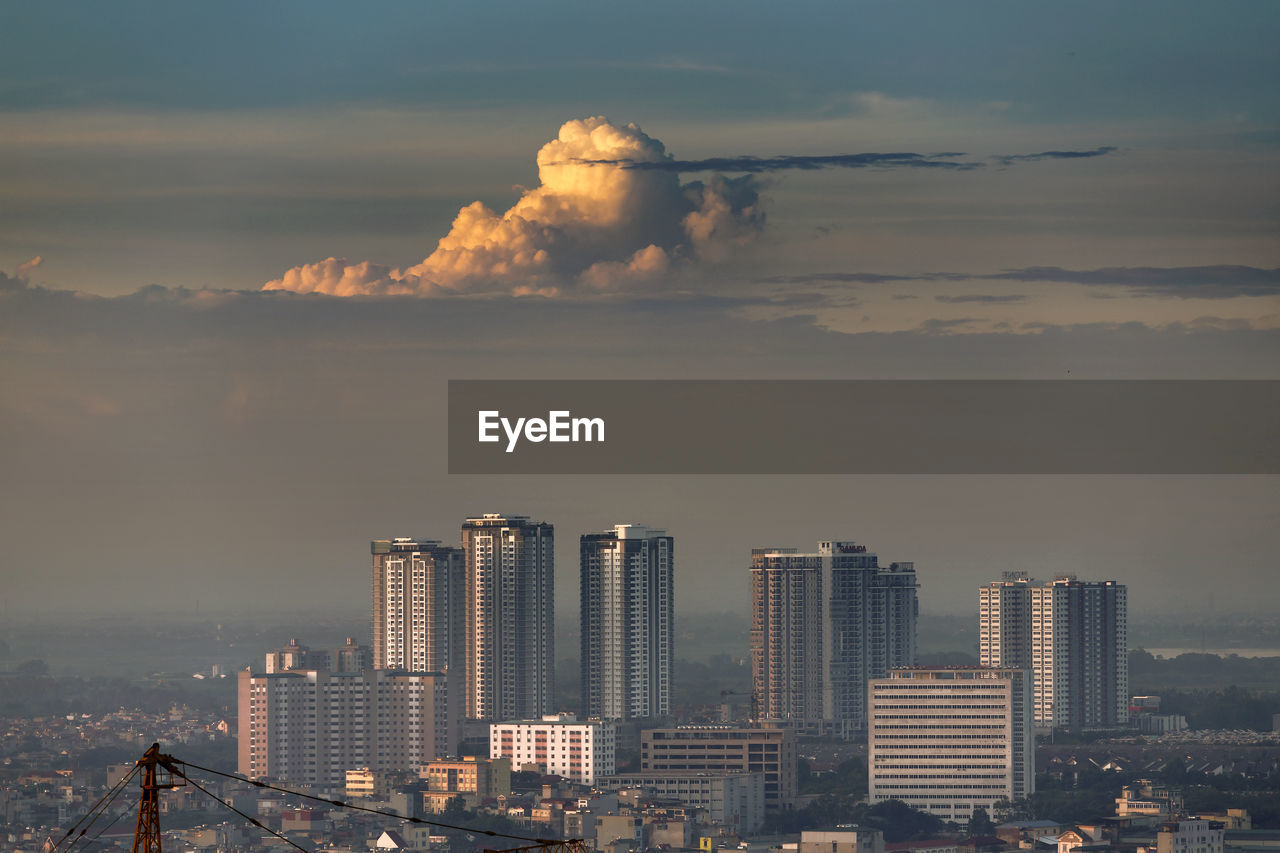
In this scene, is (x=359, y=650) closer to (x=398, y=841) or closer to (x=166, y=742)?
(x=166, y=742)

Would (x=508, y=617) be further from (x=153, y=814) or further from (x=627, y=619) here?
(x=153, y=814)

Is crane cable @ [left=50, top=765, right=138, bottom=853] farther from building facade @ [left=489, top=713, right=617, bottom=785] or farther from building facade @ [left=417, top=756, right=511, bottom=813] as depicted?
building facade @ [left=489, top=713, right=617, bottom=785]

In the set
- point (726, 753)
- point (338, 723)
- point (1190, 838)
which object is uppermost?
point (338, 723)

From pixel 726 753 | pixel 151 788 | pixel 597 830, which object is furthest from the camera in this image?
pixel 726 753

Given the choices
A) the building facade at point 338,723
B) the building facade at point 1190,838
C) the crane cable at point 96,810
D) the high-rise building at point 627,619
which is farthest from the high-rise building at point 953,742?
the crane cable at point 96,810

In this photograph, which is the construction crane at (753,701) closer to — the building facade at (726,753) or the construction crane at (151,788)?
the building facade at (726,753)

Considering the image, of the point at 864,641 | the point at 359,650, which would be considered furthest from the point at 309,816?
the point at 864,641

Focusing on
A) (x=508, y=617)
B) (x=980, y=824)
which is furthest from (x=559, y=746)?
(x=980, y=824)

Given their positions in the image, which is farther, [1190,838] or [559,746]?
[559,746]
